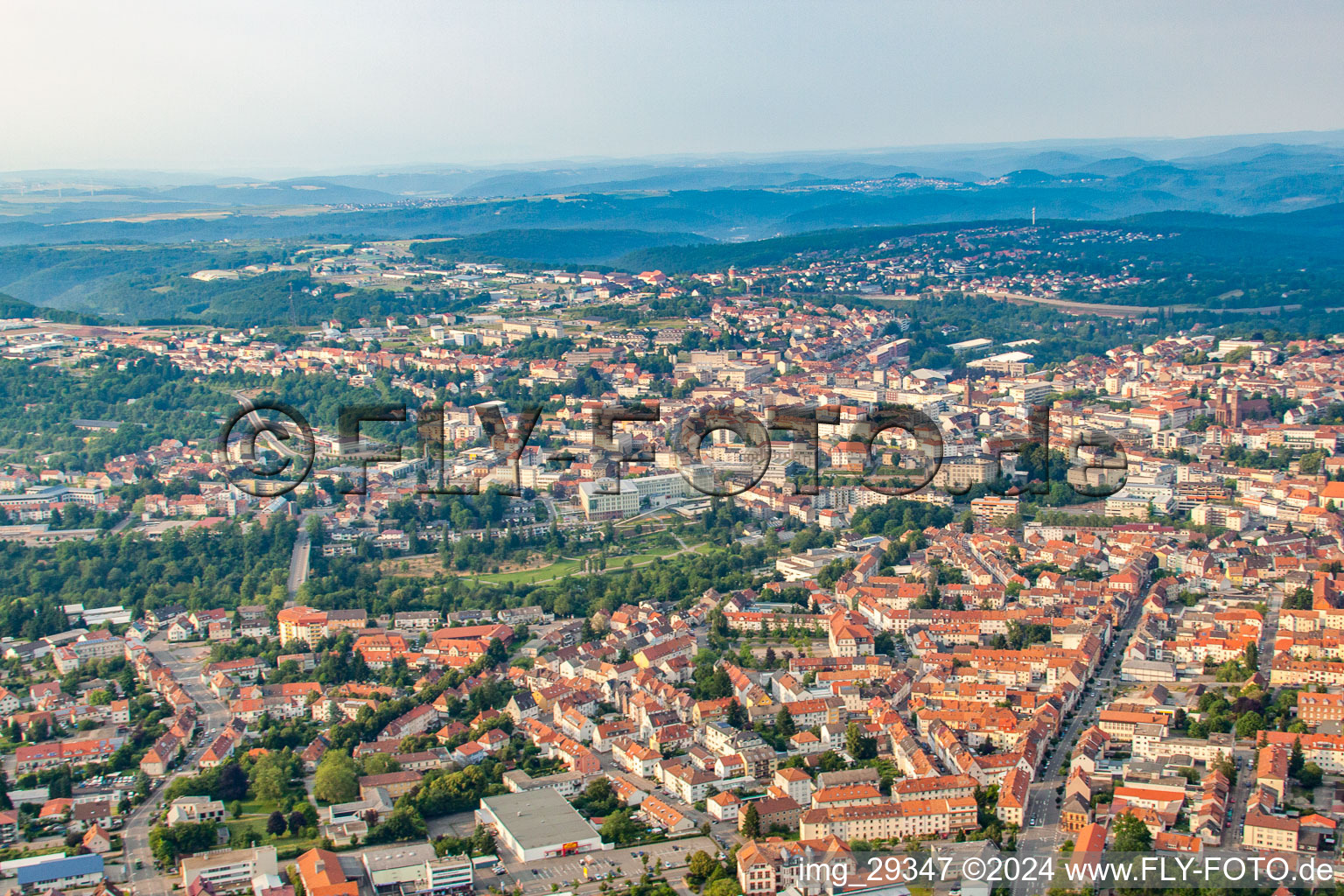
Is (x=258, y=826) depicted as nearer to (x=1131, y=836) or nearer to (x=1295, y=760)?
(x=1131, y=836)

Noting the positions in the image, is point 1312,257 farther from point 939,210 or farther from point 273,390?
point 273,390

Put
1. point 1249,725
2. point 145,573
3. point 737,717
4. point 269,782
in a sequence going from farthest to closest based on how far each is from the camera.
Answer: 1. point 145,573
2. point 737,717
3. point 1249,725
4. point 269,782

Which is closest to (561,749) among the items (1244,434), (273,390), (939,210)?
(1244,434)

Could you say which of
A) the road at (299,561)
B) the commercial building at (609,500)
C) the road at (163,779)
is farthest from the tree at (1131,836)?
the commercial building at (609,500)

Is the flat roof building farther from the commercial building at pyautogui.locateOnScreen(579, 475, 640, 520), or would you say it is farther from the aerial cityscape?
the commercial building at pyautogui.locateOnScreen(579, 475, 640, 520)

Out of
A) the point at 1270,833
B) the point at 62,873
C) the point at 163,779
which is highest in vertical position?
the point at 1270,833

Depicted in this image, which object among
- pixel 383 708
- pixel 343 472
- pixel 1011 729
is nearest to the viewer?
pixel 1011 729

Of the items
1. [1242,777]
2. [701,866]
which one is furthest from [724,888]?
[1242,777]
